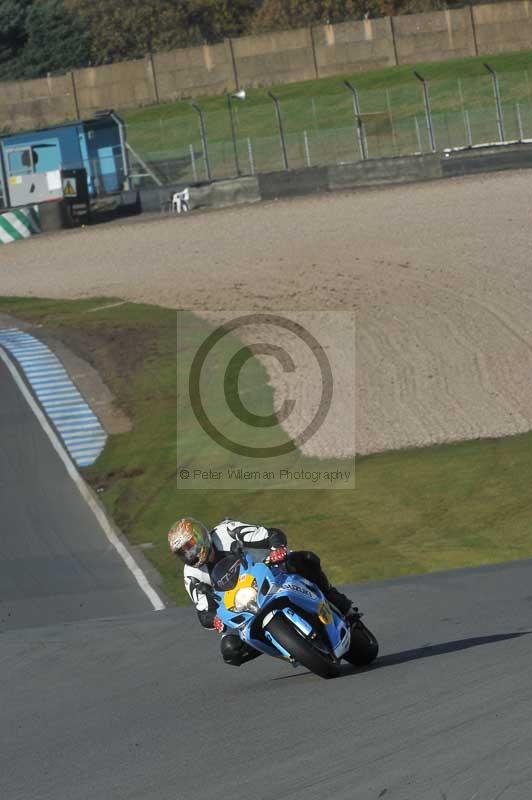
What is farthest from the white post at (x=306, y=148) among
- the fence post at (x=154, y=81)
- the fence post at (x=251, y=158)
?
the fence post at (x=154, y=81)

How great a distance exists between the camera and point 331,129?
52969 millimetres

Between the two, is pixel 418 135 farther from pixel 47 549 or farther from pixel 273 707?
pixel 273 707

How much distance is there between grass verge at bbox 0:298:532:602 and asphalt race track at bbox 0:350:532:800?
191 cm

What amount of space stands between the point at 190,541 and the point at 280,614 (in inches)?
31.4

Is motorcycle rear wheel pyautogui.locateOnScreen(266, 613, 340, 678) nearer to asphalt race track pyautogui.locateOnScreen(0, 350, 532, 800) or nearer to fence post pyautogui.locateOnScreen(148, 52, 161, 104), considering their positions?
asphalt race track pyautogui.locateOnScreen(0, 350, 532, 800)

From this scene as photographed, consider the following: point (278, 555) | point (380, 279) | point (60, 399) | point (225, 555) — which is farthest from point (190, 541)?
point (380, 279)

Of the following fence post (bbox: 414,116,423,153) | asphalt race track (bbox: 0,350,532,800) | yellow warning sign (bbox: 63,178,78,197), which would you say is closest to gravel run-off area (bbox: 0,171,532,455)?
yellow warning sign (bbox: 63,178,78,197)

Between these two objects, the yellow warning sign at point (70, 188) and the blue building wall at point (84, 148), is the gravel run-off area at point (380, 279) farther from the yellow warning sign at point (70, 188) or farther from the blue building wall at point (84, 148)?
the blue building wall at point (84, 148)

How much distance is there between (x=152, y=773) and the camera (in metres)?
6.99

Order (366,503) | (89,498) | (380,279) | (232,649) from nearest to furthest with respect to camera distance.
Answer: (232,649)
(366,503)
(89,498)
(380,279)

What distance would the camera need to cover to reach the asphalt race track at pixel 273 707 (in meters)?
6.36

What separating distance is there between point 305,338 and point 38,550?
1022 cm

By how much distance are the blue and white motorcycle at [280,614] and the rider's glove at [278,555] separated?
0.28ft

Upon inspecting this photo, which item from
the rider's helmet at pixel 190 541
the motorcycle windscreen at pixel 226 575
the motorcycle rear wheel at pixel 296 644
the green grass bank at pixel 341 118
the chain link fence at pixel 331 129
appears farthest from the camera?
the green grass bank at pixel 341 118
